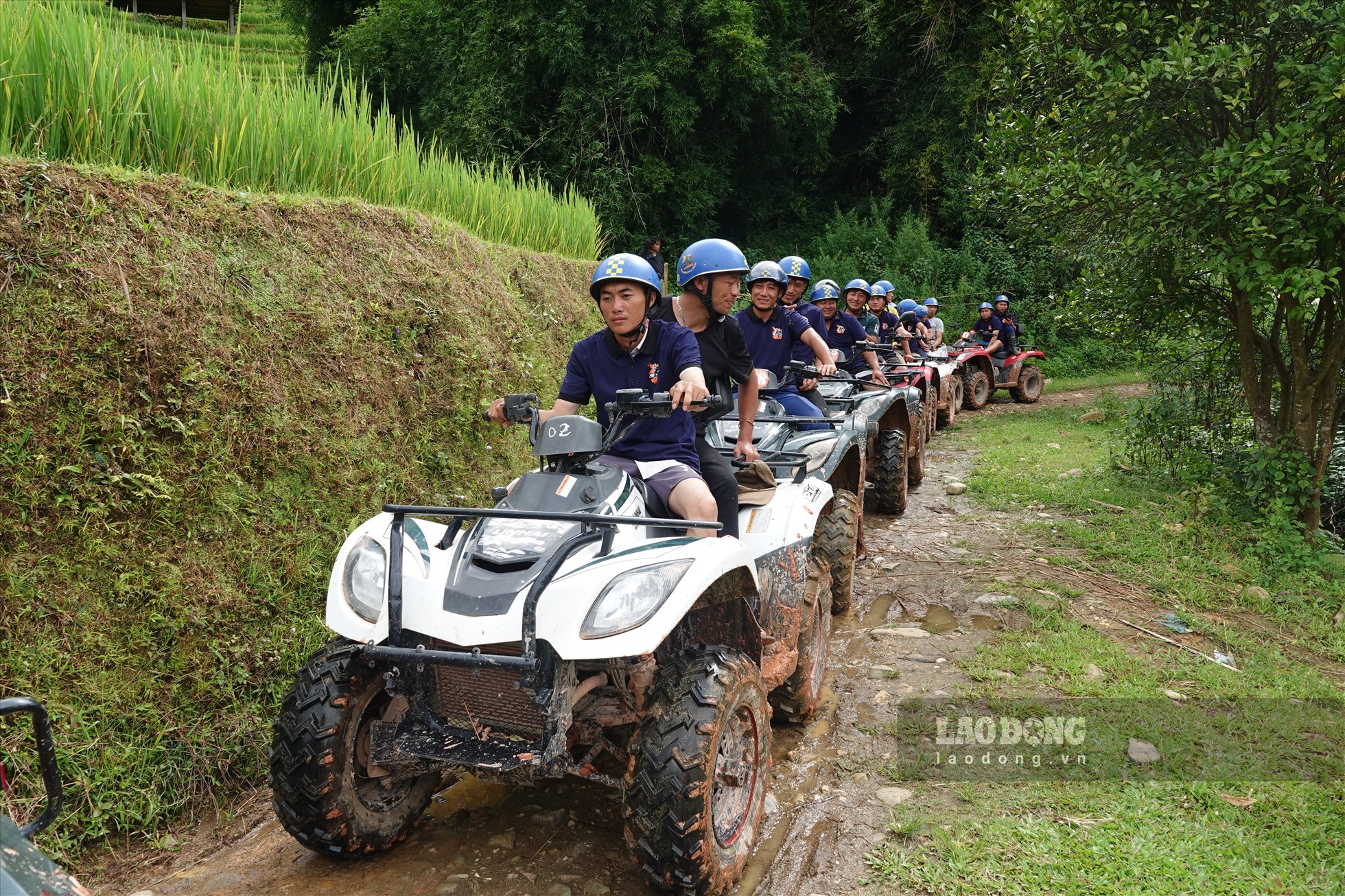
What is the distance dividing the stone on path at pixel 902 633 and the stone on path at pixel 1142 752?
148 centimetres

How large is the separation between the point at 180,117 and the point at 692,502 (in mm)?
3532

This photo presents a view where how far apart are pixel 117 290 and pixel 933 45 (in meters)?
23.7

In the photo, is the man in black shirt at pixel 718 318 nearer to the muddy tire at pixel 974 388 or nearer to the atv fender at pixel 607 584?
the atv fender at pixel 607 584

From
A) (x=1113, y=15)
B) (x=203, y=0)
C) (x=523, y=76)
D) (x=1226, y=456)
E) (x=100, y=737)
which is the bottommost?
(x=100, y=737)

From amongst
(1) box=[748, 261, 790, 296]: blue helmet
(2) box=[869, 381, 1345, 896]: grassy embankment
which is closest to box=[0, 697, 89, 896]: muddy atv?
(2) box=[869, 381, 1345, 896]: grassy embankment

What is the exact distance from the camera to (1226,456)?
7.87 m

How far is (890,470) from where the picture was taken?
26.6 ft

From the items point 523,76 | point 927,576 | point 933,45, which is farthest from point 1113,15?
point 933,45

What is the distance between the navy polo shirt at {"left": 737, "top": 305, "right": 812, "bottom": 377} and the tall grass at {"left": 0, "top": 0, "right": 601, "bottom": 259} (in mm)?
2984

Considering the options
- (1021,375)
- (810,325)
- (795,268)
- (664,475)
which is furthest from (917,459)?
(1021,375)

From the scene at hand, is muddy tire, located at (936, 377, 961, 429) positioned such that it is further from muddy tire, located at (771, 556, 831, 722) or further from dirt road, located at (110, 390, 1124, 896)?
muddy tire, located at (771, 556, 831, 722)

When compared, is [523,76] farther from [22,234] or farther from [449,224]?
[22,234]

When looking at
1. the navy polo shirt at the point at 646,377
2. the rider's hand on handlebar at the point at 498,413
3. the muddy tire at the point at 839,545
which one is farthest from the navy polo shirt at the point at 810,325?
the rider's hand on handlebar at the point at 498,413

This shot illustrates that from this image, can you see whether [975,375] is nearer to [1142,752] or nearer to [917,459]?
[917,459]
